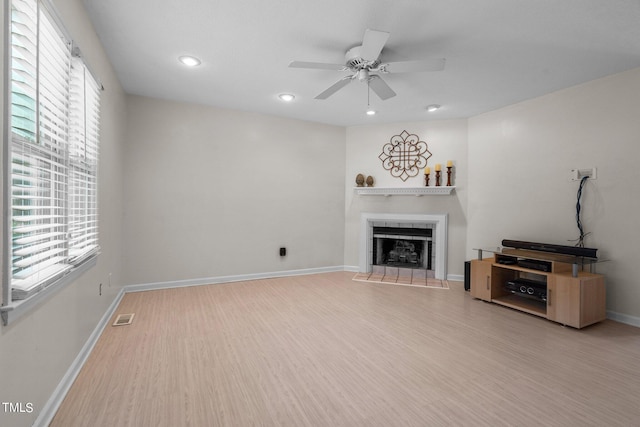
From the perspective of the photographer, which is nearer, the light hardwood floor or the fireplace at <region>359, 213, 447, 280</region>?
the light hardwood floor

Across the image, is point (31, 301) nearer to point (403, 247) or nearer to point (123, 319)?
point (123, 319)

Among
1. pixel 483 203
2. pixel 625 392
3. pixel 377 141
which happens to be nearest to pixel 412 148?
pixel 377 141

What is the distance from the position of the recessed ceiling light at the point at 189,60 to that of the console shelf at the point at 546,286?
144 inches

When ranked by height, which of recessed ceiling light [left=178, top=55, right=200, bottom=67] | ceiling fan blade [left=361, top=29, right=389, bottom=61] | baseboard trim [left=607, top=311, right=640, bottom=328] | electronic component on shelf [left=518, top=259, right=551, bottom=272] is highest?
recessed ceiling light [left=178, top=55, right=200, bottom=67]

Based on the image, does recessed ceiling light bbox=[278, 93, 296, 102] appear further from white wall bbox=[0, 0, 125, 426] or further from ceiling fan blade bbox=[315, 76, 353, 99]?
white wall bbox=[0, 0, 125, 426]

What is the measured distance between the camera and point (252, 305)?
3217 mm

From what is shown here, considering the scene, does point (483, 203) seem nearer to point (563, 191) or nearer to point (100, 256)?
point (563, 191)

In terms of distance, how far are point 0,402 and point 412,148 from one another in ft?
15.3

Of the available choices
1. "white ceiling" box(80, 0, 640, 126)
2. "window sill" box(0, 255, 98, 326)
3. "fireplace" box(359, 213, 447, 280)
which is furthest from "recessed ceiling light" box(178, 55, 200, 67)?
"fireplace" box(359, 213, 447, 280)

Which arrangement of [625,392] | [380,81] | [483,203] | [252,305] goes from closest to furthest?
[625,392] → [380,81] → [252,305] → [483,203]

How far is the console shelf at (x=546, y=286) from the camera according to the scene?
8.80ft

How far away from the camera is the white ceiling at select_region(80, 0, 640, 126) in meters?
2.00

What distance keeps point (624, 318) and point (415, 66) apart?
311 cm

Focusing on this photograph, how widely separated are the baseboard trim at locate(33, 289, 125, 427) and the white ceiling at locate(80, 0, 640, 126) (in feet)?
7.63
